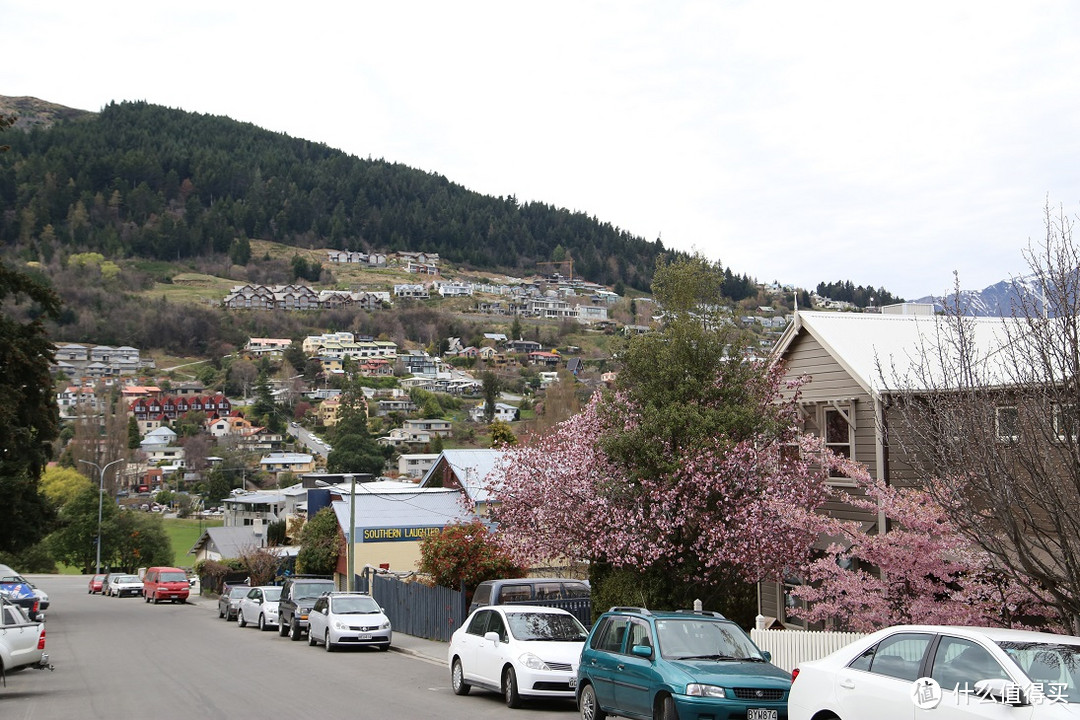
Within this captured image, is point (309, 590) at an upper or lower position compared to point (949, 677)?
lower

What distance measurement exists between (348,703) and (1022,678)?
1031cm

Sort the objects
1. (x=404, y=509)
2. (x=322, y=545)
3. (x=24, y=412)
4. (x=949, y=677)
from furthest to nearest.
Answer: (x=322, y=545)
(x=404, y=509)
(x=24, y=412)
(x=949, y=677)

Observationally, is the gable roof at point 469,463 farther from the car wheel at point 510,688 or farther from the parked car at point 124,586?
the car wheel at point 510,688

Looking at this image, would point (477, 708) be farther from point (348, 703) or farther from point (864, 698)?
point (864, 698)

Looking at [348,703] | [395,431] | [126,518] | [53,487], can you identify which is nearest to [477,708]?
[348,703]

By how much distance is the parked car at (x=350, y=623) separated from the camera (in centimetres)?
2355

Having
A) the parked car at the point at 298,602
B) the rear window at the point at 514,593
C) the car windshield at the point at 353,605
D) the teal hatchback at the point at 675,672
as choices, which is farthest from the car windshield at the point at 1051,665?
the parked car at the point at 298,602

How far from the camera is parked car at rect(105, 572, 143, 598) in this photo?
2286 inches

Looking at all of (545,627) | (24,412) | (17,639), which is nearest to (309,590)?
(24,412)

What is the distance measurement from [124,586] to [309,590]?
113 ft

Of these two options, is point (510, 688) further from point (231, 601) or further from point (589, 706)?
point (231, 601)

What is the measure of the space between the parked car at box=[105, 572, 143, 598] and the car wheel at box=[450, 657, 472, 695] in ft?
156

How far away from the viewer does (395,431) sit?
150 m

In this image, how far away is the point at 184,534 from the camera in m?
104
